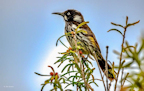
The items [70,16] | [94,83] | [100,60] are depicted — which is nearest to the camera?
[94,83]

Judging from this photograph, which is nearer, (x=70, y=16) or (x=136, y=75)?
(x=136, y=75)

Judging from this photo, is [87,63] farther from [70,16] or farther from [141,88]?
[70,16]

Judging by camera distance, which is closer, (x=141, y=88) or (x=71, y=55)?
(x=141, y=88)

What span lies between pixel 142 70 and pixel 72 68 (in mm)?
452

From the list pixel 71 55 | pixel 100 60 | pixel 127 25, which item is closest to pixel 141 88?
pixel 127 25

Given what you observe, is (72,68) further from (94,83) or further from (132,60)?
(132,60)

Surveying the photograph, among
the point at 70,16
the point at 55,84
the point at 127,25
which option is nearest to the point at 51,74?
the point at 55,84

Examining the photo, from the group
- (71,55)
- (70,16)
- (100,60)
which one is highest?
(70,16)

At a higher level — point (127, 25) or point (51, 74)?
point (127, 25)

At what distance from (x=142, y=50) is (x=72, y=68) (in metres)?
0.46

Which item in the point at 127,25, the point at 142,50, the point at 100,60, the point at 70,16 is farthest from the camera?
the point at 70,16

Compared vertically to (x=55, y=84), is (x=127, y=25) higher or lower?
higher

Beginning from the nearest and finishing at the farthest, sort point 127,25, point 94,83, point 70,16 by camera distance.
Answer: point 127,25
point 94,83
point 70,16

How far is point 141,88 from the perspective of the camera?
0.50 feet
